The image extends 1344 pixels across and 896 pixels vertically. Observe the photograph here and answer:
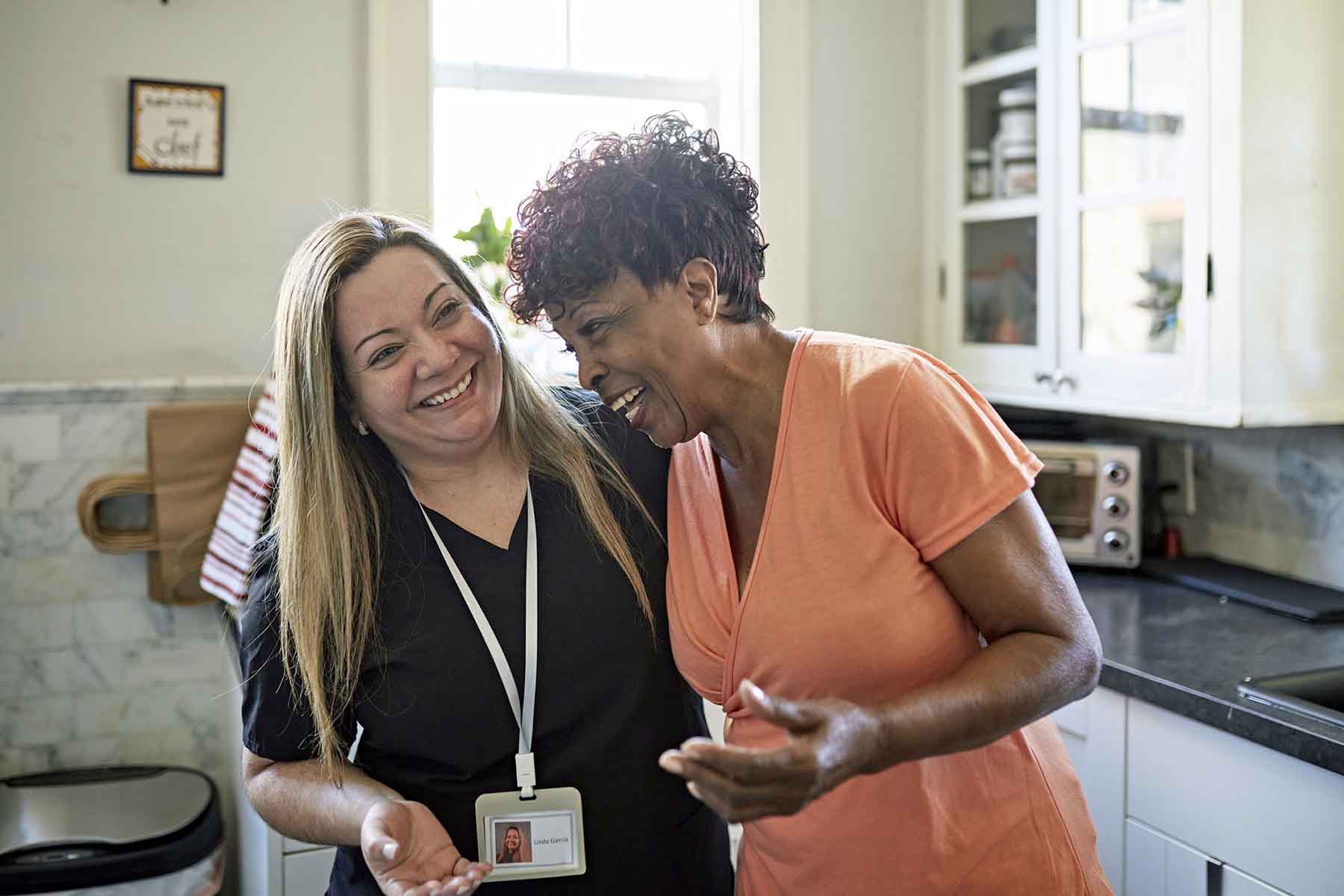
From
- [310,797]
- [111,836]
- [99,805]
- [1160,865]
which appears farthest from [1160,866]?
[99,805]

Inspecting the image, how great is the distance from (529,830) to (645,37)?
218 centimetres

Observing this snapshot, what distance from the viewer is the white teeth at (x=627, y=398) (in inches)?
49.7

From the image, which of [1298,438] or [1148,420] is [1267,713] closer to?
[1298,438]

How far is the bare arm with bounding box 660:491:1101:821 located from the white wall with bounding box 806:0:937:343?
200cm

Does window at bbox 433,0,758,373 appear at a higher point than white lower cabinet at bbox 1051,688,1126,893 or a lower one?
higher

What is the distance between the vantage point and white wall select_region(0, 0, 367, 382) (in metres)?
2.44

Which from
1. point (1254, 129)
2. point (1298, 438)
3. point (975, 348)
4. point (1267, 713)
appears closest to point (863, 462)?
point (1267, 713)

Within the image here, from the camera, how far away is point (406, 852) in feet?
4.19

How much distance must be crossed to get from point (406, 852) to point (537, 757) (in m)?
0.17

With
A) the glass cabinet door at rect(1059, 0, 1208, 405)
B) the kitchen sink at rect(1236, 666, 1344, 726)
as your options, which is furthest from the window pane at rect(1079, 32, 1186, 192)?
the kitchen sink at rect(1236, 666, 1344, 726)

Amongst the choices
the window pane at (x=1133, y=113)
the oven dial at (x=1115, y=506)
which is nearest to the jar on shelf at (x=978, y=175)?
the window pane at (x=1133, y=113)

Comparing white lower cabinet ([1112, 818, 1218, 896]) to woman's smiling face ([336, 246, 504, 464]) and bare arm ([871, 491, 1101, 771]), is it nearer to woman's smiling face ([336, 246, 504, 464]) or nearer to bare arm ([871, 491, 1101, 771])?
bare arm ([871, 491, 1101, 771])

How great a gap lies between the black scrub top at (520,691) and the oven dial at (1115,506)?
4.86ft

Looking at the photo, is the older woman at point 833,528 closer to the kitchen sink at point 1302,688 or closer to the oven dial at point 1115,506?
the kitchen sink at point 1302,688
